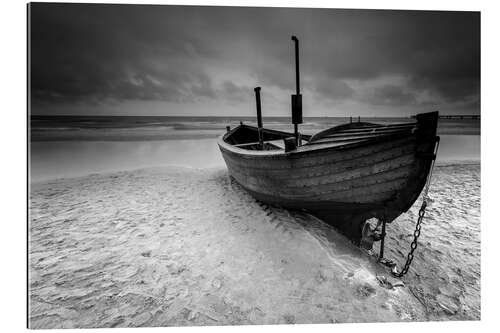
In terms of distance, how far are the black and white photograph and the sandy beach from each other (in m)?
0.02

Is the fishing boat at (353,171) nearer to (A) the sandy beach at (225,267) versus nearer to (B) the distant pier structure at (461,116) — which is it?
(A) the sandy beach at (225,267)

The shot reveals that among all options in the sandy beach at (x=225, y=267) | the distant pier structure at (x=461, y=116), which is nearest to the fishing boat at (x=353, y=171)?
the sandy beach at (x=225, y=267)

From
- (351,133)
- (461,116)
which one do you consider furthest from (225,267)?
(461,116)

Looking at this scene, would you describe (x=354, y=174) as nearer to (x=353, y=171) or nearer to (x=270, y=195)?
(x=353, y=171)

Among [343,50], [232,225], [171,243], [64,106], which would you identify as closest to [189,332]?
[171,243]

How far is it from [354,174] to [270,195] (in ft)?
4.24

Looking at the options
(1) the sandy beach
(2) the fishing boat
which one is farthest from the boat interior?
(1) the sandy beach

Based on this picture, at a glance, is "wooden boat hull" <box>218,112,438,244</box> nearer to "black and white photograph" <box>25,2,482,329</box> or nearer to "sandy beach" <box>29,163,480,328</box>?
"black and white photograph" <box>25,2,482,329</box>

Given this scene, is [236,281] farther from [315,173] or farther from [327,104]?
[327,104]

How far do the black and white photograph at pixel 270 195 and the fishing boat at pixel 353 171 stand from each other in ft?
0.06

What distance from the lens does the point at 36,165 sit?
253cm

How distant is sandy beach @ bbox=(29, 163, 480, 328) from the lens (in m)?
1.99

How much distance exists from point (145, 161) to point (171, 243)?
5408 mm

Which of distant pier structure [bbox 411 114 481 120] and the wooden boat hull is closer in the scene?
the wooden boat hull
